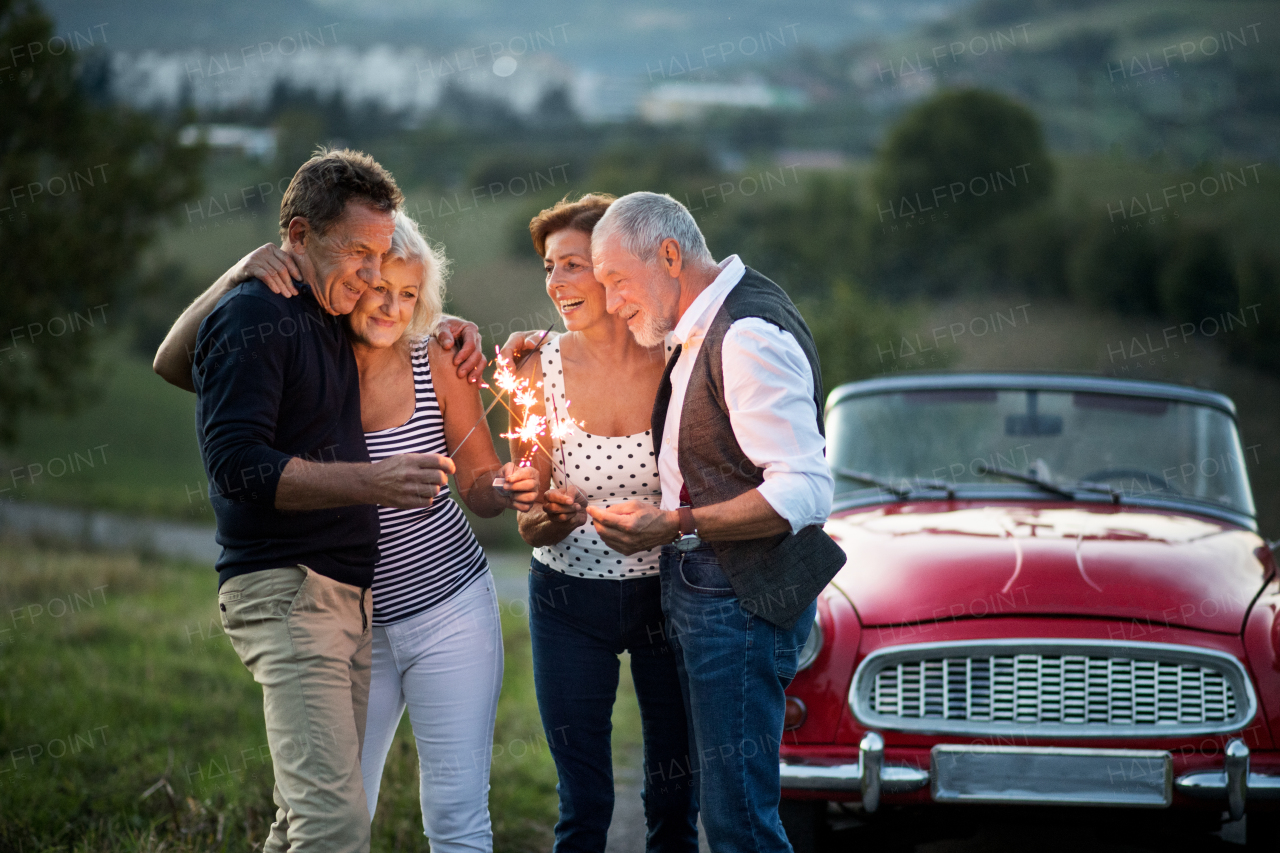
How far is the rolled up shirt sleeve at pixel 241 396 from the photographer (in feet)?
8.28

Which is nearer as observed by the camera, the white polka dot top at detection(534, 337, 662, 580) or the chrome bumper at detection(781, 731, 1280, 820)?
the white polka dot top at detection(534, 337, 662, 580)

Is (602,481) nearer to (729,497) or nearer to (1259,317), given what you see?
(729,497)

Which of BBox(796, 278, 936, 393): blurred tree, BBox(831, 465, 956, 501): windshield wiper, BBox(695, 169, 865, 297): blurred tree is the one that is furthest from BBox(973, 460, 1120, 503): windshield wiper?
BBox(695, 169, 865, 297): blurred tree

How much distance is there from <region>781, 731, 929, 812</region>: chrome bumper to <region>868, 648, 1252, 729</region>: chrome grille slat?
5.9 inches

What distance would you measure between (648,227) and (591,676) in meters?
1.27

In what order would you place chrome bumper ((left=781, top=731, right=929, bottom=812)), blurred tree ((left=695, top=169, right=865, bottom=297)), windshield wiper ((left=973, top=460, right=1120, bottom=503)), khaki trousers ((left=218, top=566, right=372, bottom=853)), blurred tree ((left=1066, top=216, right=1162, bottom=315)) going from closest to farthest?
khaki trousers ((left=218, top=566, right=372, bottom=853))
chrome bumper ((left=781, top=731, right=929, bottom=812))
windshield wiper ((left=973, top=460, right=1120, bottom=503))
blurred tree ((left=1066, top=216, right=1162, bottom=315))
blurred tree ((left=695, top=169, right=865, bottom=297))

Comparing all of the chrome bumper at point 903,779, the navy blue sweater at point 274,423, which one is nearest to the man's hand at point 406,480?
the navy blue sweater at point 274,423

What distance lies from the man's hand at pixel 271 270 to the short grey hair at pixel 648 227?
2.49ft

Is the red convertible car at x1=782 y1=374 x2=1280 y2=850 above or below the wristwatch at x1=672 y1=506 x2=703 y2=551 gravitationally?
below

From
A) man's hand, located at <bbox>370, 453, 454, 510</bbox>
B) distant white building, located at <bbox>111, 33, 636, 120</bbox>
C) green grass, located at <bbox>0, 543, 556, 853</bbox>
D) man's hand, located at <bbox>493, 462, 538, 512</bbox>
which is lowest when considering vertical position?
green grass, located at <bbox>0, 543, 556, 853</bbox>

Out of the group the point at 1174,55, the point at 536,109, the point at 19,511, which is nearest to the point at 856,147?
the point at 1174,55

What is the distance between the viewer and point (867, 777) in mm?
3764

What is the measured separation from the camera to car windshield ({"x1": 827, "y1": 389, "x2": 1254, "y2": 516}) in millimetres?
5031

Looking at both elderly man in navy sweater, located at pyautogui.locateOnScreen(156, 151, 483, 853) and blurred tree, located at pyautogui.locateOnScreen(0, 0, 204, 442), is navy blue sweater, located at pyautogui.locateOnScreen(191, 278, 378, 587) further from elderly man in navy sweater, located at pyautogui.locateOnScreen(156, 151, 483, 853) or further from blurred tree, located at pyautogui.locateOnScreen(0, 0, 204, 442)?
blurred tree, located at pyautogui.locateOnScreen(0, 0, 204, 442)
